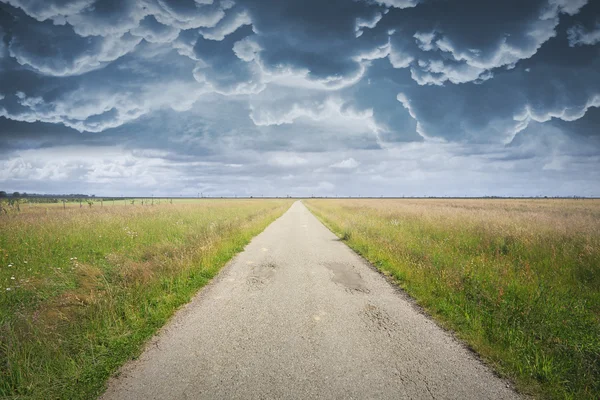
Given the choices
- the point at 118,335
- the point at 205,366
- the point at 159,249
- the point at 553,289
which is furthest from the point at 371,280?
the point at 159,249

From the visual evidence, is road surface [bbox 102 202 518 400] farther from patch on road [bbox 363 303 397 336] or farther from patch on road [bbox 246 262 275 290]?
patch on road [bbox 246 262 275 290]

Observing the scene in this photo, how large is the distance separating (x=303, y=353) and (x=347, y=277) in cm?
432

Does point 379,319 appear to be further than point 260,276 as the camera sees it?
No

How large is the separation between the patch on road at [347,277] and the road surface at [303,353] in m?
0.53

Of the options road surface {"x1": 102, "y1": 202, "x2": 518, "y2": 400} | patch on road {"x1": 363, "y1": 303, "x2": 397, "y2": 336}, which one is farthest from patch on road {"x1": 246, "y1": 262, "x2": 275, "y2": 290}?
patch on road {"x1": 363, "y1": 303, "x2": 397, "y2": 336}

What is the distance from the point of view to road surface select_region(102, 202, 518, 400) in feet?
10.3

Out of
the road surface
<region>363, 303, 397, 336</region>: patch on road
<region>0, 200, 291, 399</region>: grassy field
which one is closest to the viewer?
the road surface

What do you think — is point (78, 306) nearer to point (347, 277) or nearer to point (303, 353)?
point (303, 353)

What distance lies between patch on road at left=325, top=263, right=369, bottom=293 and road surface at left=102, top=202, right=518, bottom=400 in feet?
1.75

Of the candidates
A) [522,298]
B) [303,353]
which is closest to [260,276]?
[303,353]

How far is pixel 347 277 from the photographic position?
7.93m

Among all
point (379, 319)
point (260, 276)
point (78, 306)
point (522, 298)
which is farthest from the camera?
point (260, 276)

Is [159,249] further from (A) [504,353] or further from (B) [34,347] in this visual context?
(A) [504,353]

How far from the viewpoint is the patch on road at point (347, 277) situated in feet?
23.0
